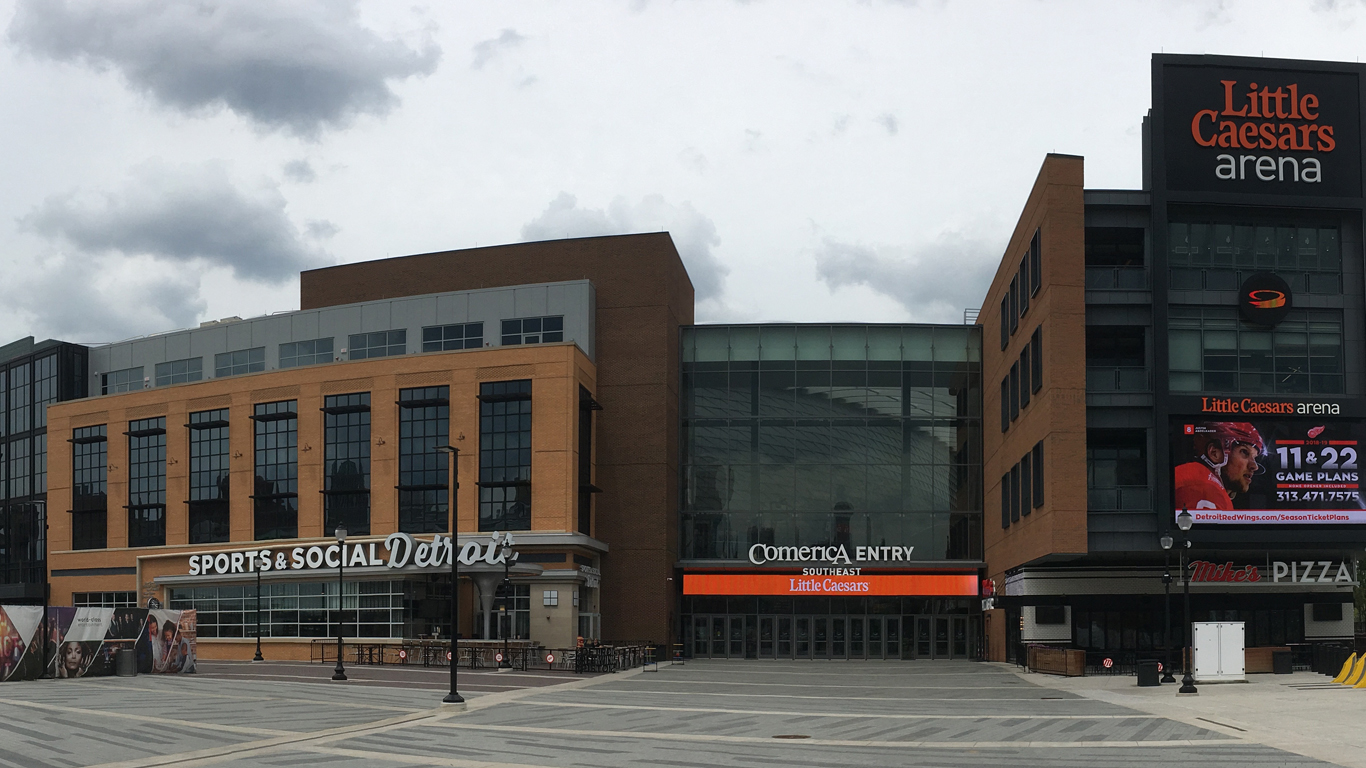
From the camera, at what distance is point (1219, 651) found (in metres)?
43.2

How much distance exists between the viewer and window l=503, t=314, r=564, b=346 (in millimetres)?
67438

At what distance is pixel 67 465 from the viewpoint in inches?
3007

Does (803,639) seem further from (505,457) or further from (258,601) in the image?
(258,601)

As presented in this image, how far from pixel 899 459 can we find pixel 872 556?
5580 mm

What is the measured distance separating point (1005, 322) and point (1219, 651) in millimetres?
23631

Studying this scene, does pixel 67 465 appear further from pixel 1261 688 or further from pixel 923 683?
pixel 1261 688

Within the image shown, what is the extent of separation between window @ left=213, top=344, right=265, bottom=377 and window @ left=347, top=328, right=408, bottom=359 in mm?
5106

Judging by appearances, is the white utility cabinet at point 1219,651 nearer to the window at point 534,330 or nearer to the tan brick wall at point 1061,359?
the tan brick wall at point 1061,359

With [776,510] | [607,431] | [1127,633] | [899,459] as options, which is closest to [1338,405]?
[1127,633]

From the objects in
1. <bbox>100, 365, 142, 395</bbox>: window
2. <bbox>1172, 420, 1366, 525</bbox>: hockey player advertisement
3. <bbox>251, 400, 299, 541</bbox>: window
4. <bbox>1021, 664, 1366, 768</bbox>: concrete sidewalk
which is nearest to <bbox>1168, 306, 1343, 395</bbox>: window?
<bbox>1172, 420, 1366, 525</bbox>: hockey player advertisement

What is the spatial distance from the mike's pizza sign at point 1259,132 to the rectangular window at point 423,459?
3631cm

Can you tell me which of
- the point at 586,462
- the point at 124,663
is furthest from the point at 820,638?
the point at 124,663

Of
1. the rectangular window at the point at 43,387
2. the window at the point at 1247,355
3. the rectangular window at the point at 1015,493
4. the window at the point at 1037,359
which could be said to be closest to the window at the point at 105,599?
the rectangular window at the point at 43,387

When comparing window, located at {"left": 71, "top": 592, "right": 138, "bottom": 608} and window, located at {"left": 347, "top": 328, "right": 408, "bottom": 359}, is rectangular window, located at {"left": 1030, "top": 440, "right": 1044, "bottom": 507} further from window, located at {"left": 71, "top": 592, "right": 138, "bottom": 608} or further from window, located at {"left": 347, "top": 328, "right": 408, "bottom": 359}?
window, located at {"left": 71, "top": 592, "right": 138, "bottom": 608}
